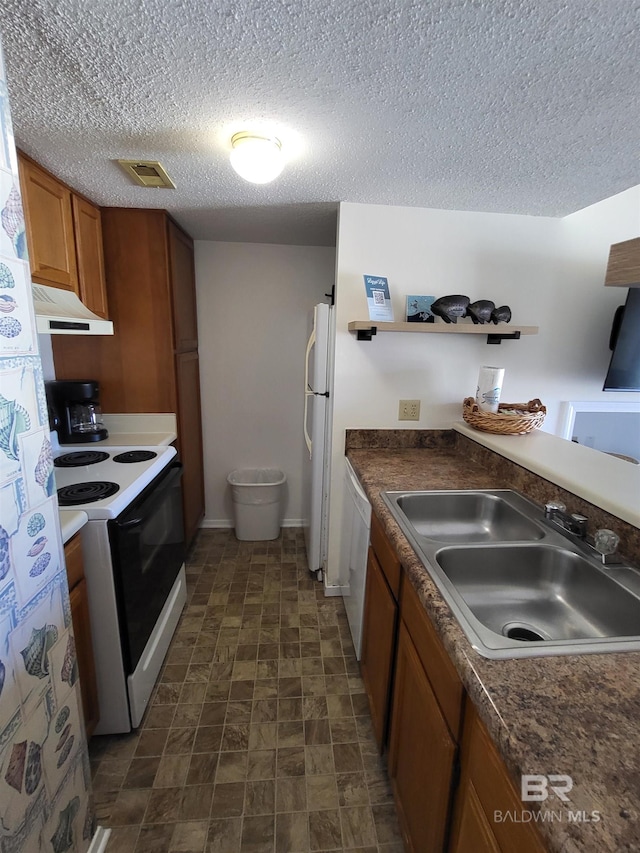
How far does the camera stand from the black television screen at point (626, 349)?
6.64 ft

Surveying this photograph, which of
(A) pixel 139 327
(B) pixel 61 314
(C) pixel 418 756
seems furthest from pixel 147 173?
(C) pixel 418 756

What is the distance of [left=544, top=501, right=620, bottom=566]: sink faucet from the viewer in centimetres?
105

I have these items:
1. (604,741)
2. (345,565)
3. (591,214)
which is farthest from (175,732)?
(591,214)

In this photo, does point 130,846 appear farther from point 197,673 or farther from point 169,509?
point 169,509

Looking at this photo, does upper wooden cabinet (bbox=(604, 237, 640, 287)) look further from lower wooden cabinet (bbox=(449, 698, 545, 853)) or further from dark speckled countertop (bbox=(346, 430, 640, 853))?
lower wooden cabinet (bbox=(449, 698, 545, 853))

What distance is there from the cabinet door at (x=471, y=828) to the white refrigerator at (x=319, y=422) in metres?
1.53

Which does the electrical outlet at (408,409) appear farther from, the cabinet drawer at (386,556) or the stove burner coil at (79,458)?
the stove burner coil at (79,458)

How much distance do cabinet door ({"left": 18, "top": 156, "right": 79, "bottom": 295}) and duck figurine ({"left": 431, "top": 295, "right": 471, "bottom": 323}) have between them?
5.62 feet

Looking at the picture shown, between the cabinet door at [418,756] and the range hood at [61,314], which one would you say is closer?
the cabinet door at [418,756]

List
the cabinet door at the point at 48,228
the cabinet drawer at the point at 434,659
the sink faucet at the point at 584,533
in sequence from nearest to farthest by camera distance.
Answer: the cabinet drawer at the point at 434,659
the sink faucet at the point at 584,533
the cabinet door at the point at 48,228

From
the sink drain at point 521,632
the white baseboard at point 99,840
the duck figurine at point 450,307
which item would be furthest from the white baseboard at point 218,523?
the sink drain at point 521,632

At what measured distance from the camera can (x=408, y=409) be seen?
7.02 ft

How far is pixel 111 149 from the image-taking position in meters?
1.43

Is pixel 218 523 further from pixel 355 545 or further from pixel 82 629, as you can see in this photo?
pixel 82 629
